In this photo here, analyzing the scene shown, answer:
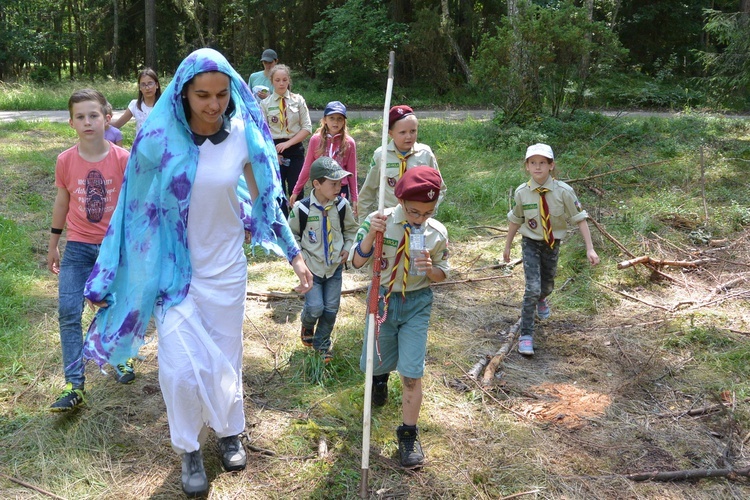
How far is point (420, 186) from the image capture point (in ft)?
11.1

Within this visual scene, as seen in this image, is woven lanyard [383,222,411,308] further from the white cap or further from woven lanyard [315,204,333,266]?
the white cap

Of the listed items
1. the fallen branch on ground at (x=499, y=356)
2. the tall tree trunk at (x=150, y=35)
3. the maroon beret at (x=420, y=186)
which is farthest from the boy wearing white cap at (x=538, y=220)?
the tall tree trunk at (x=150, y=35)

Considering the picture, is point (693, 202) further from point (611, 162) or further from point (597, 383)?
point (597, 383)

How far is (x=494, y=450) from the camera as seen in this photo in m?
3.82

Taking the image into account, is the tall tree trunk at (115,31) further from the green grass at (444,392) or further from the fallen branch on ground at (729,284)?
the fallen branch on ground at (729,284)

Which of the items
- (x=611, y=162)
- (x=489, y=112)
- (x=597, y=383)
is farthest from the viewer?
(x=489, y=112)

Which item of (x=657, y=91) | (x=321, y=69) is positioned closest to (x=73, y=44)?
(x=321, y=69)

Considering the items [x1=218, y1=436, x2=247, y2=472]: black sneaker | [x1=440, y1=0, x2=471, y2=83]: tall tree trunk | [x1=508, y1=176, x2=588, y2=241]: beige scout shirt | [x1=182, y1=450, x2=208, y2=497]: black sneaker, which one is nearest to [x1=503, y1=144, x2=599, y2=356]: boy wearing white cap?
[x1=508, y1=176, x2=588, y2=241]: beige scout shirt

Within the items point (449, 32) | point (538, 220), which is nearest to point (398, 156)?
point (538, 220)

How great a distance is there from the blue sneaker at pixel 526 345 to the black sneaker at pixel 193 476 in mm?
2912

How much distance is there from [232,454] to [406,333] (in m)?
1.20

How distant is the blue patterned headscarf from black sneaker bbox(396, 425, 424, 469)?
5.06 feet

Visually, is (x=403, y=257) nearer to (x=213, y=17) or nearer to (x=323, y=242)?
(x=323, y=242)

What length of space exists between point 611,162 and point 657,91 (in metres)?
10.3
